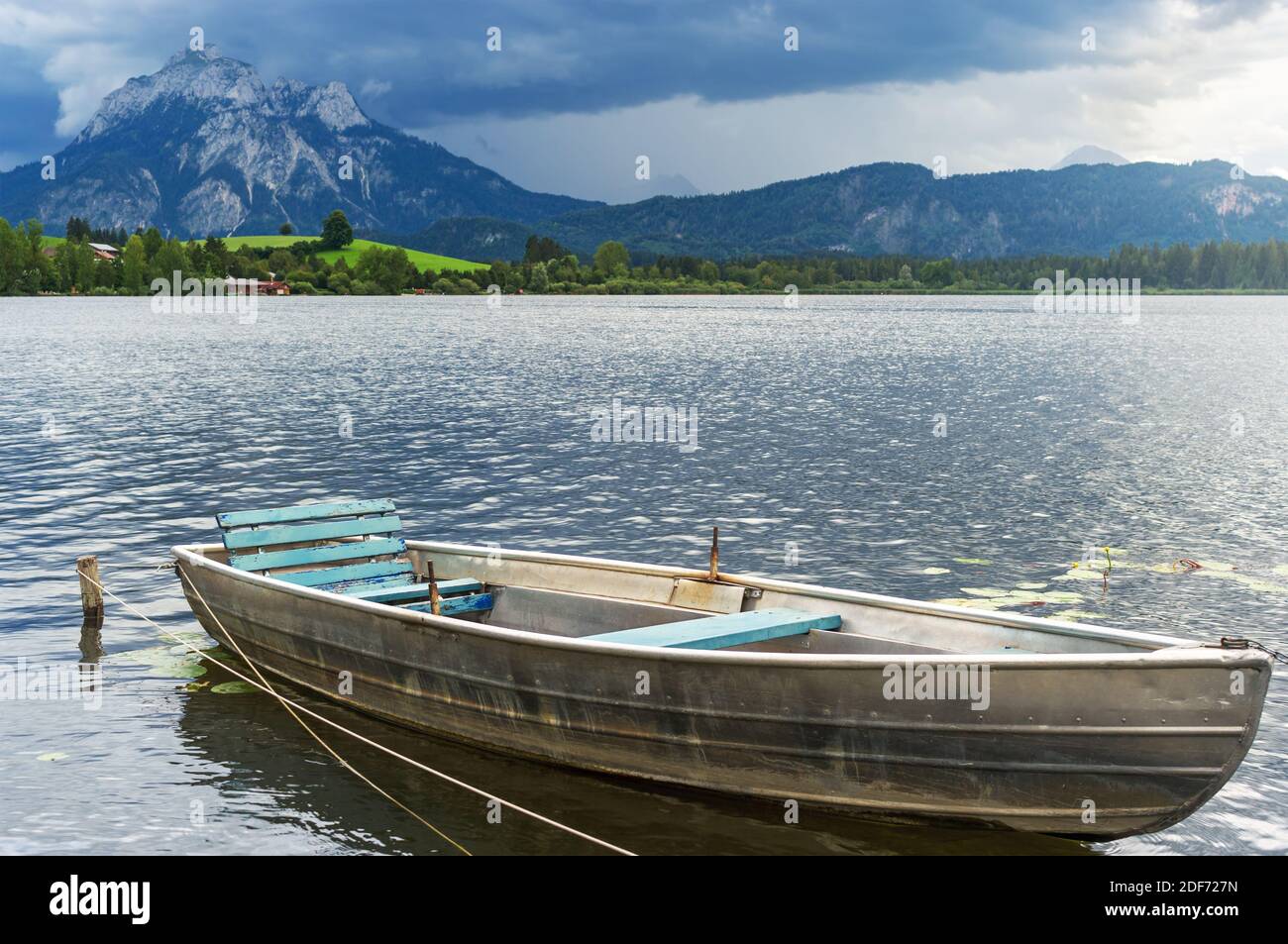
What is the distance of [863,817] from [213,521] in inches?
775

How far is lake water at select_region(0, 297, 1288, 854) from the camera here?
1223cm

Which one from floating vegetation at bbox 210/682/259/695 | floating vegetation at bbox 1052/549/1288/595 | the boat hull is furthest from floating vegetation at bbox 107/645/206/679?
floating vegetation at bbox 1052/549/1288/595

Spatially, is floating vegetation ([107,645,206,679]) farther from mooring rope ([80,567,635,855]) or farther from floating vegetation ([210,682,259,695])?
floating vegetation ([210,682,259,695])

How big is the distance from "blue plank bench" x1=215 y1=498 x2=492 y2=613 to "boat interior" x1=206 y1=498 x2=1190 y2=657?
0.02 metres

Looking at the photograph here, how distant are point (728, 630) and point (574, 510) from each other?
16.2m

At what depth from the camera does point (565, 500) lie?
3048 cm

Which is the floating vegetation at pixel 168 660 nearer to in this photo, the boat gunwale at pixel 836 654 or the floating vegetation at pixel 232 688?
the floating vegetation at pixel 232 688

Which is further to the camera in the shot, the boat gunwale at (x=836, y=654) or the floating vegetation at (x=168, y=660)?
the floating vegetation at (x=168, y=660)

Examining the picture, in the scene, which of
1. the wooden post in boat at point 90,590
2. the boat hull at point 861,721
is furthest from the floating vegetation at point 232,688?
the wooden post in boat at point 90,590

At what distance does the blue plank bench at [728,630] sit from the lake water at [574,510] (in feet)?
5.32

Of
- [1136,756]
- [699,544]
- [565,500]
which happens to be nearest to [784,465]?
[565,500]

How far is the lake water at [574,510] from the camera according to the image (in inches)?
482
